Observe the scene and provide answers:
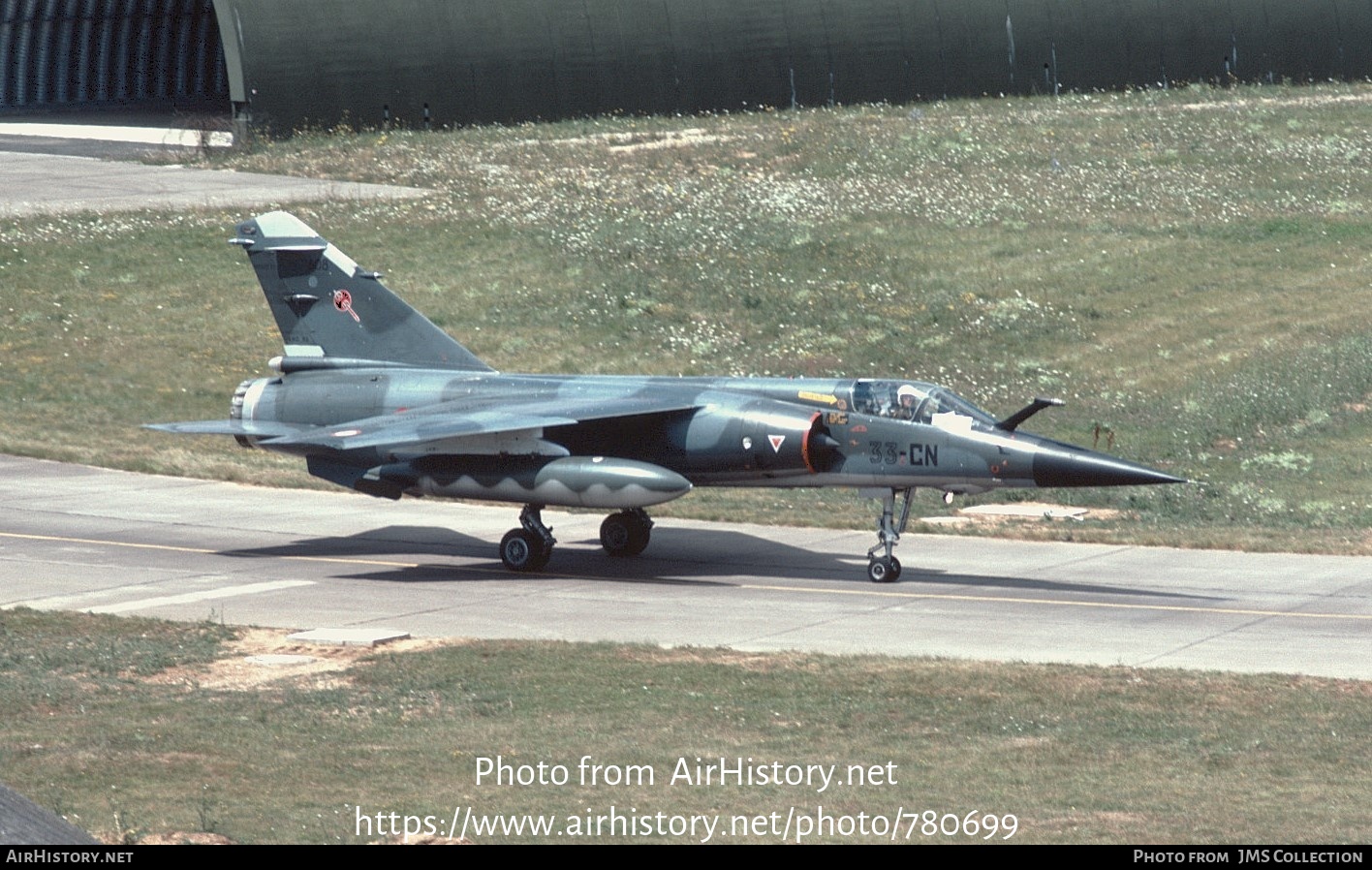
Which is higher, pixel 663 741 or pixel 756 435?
pixel 756 435

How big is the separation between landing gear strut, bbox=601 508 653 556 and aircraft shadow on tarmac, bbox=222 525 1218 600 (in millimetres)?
153

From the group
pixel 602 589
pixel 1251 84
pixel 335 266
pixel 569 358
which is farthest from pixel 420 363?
pixel 1251 84

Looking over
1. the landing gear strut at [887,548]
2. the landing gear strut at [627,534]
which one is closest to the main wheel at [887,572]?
the landing gear strut at [887,548]

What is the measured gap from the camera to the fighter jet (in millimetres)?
21859

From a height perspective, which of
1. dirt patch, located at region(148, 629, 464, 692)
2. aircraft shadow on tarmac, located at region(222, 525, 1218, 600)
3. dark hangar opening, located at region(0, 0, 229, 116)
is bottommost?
aircraft shadow on tarmac, located at region(222, 525, 1218, 600)

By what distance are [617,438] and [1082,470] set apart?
632cm

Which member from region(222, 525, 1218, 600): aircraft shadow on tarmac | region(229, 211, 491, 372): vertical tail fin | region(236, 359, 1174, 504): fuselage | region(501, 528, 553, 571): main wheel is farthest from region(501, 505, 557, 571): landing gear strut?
region(229, 211, 491, 372): vertical tail fin

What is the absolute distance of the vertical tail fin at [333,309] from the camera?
84.2ft

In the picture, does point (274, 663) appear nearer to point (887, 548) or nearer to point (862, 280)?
point (887, 548)

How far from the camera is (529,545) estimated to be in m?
23.5

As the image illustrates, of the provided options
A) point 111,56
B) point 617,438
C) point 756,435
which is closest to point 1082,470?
point 756,435

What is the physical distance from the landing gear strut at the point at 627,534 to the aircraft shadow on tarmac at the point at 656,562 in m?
0.15

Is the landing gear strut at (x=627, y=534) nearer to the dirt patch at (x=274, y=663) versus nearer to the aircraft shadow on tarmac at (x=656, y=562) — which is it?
the aircraft shadow on tarmac at (x=656, y=562)

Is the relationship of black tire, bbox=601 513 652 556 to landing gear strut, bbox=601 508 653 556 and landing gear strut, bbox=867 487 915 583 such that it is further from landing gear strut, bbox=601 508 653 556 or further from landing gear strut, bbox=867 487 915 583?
A: landing gear strut, bbox=867 487 915 583
